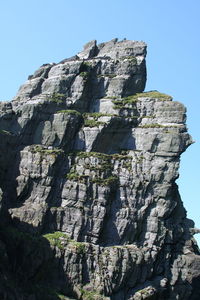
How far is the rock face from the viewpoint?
57.0m

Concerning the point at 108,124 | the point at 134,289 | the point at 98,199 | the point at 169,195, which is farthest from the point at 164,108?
the point at 134,289

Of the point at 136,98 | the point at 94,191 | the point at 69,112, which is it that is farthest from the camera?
the point at 136,98

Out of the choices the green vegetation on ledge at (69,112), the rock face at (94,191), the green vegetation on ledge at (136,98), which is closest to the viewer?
the rock face at (94,191)

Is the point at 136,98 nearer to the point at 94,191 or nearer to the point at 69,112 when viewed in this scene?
the point at 69,112

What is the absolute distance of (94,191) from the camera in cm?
6281

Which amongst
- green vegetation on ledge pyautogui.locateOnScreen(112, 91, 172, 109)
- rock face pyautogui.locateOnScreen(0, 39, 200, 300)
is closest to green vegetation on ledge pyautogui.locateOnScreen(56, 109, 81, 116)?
rock face pyautogui.locateOnScreen(0, 39, 200, 300)

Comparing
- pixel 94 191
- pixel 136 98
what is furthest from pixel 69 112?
pixel 94 191

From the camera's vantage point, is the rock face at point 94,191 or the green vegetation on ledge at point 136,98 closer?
the rock face at point 94,191

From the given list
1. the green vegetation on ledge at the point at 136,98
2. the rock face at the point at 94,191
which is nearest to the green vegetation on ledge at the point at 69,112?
the rock face at the point at 94,191

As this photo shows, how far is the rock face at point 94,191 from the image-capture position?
187 feet

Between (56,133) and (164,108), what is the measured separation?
17.7 meters

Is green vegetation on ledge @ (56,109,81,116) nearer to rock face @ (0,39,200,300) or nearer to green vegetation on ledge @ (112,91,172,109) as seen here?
rock face @ (0,39,200,300)

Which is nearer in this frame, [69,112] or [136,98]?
[69,112]

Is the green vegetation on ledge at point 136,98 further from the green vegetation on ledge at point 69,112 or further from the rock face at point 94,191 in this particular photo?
the green vegetation on ledge at point 69,112
